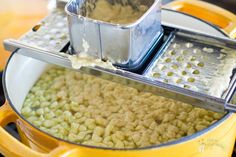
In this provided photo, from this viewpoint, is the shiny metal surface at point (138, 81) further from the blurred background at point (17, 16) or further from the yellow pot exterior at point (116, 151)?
the blurred background at point (17, 16)

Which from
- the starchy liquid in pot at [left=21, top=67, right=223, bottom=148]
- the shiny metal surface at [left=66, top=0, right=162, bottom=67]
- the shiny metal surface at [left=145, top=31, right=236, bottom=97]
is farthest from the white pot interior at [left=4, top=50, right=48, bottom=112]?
the shiny metal surface at [left=145, top=31, right=236, bottom=97]

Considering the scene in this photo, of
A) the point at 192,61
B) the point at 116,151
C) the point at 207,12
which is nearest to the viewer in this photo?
the point at 116,151

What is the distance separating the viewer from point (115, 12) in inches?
27.0

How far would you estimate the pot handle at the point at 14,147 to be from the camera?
527mm

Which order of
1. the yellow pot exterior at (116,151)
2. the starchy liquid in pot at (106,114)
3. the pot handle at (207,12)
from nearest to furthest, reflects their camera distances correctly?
the yellow pot exterior at (116,151) → the starchy liquid in pot at (106,114) → the pot handle at (207,12)

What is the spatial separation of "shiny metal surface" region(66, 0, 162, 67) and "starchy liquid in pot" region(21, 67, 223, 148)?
100 millimetres

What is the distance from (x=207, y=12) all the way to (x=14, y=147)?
0.48m

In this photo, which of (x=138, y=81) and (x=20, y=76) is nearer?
(x=138, y=81)

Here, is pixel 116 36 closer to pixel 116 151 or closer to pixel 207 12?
pixel 116 151

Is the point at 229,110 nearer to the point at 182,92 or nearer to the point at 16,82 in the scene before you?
the point at 182,92

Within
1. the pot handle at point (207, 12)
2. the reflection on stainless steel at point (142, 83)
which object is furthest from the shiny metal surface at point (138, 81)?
the pot handle at point (207, 12)

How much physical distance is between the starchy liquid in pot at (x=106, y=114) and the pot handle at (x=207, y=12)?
23 centimetres

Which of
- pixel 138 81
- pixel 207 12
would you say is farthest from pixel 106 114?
pixel 207 12

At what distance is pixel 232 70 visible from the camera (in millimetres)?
602
